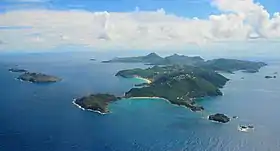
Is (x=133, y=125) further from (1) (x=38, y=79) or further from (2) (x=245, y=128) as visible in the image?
(1) (x=38, y=79)

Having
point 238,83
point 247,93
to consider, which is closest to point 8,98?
point 247,93

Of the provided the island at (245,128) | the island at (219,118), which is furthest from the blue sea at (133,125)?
the island at (219,118)

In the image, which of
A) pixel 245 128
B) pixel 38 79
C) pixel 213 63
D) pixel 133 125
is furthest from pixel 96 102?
pixel 213 63

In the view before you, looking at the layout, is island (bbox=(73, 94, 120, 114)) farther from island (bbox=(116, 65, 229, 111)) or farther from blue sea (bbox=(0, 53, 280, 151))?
island (bbox=(116, 65, 229, 111))

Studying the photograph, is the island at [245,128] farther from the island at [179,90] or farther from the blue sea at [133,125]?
the island at [179,90]

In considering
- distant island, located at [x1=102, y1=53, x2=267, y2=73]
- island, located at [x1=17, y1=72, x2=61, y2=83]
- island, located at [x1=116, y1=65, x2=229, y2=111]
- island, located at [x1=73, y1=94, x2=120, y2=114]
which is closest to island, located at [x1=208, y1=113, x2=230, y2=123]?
island, located at [x1=116, y1=65, x2=229, y2=111]
